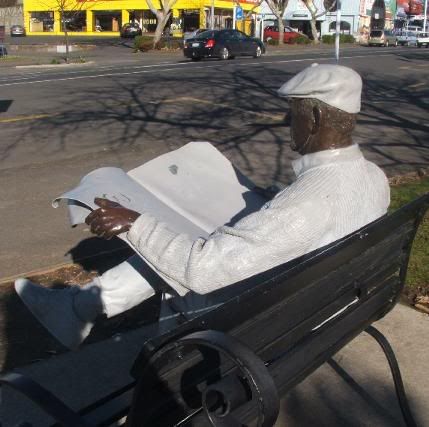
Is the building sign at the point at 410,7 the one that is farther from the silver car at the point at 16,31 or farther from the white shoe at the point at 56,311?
the white shoe at the point at 56,311

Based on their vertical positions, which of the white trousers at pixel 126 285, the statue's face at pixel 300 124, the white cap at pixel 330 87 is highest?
the white cap at pixel 330 87

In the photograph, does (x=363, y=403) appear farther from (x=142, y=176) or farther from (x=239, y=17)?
(x=239, y=17)

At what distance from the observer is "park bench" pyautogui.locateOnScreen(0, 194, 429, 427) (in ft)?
6.19

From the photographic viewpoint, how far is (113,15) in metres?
69.1

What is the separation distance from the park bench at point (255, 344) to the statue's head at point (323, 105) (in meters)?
0.34

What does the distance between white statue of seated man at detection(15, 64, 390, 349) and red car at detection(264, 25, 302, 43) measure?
174 ft

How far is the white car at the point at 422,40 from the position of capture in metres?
56.0

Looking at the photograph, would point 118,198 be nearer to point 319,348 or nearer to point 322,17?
point 319,348

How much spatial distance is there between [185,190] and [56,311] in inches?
32.0

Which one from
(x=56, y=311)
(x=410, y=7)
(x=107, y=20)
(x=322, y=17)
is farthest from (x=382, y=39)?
(x=56, y=311)

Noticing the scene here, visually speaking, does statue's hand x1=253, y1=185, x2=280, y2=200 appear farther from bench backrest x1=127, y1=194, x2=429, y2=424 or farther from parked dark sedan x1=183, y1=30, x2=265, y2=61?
parked dark sedan x1=183, y1=30, x2=265, y2=61

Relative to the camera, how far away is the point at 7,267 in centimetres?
515

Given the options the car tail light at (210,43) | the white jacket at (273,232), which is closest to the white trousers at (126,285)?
the white jacket at (273,232)

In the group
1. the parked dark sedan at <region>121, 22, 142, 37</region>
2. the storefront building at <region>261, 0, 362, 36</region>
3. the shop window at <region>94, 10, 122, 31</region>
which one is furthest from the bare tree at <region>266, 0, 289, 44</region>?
the shop window at <region>94, 10, 122, 31</region>
